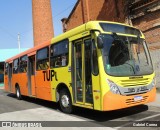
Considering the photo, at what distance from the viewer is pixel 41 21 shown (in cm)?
3138

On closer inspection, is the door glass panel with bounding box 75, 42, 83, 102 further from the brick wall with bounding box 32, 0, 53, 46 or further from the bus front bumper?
the brick wall with bounding box 32, 0, 53, 46

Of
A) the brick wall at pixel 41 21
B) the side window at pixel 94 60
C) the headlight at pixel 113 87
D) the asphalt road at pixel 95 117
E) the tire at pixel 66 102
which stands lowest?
the asphalt road at pixel 95 117

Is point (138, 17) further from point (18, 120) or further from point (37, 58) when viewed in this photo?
point (18, 120)

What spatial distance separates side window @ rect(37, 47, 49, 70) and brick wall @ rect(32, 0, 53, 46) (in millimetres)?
17276

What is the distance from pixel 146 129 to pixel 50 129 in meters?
2.65

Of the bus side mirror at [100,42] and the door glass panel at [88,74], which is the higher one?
the bus side mirror at [100,42]

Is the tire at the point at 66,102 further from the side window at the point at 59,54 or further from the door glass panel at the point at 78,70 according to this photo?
the side window at the point at 59,54

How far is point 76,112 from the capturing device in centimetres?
1131

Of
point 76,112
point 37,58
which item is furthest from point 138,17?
point 76,112

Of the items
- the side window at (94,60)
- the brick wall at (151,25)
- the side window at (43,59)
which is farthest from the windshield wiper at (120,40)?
the brick wall at (151,25)

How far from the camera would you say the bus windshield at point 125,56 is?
9219mm

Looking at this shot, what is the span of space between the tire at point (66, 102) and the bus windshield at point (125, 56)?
2466 mm

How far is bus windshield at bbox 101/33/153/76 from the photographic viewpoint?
9.22m

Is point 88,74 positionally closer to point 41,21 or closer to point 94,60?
point 94,60
